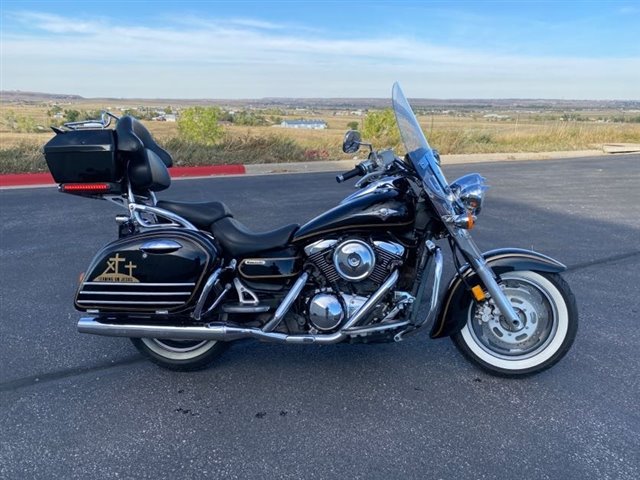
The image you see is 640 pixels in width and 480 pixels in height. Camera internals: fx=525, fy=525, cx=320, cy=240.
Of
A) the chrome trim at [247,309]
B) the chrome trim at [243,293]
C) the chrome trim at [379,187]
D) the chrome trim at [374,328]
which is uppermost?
the chrome trim at [379,187]

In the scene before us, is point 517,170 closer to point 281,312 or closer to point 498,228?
point 498,228

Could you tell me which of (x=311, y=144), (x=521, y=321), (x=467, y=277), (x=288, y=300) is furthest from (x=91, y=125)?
(x=311, y=144)

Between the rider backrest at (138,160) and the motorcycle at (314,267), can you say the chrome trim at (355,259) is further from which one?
the rider backrest at (138,160)

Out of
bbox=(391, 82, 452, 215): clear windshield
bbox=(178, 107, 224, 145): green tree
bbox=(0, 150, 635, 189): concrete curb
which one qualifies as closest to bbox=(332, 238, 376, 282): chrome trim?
bbox=(391, 82, 452, 215): clear windshield

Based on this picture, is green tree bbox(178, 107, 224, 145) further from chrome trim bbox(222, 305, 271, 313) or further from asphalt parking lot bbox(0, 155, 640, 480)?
chrome trim bbox(222, 305, 271, 313)

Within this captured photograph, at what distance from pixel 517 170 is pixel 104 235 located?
10.3 metres

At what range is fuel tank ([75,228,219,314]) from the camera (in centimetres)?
296

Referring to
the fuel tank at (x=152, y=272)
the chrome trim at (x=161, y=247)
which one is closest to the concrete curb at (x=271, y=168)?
the fuel tank at (x=152, y=272)

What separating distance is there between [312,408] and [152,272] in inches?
46.7

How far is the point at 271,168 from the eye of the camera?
1252 centimetres

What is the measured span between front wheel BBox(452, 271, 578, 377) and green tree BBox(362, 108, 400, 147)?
1481 centimetres

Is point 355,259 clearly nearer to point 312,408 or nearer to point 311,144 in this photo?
point 312,408

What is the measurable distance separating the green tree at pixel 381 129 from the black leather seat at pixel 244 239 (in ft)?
49.3

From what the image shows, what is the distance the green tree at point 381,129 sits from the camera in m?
18.0
